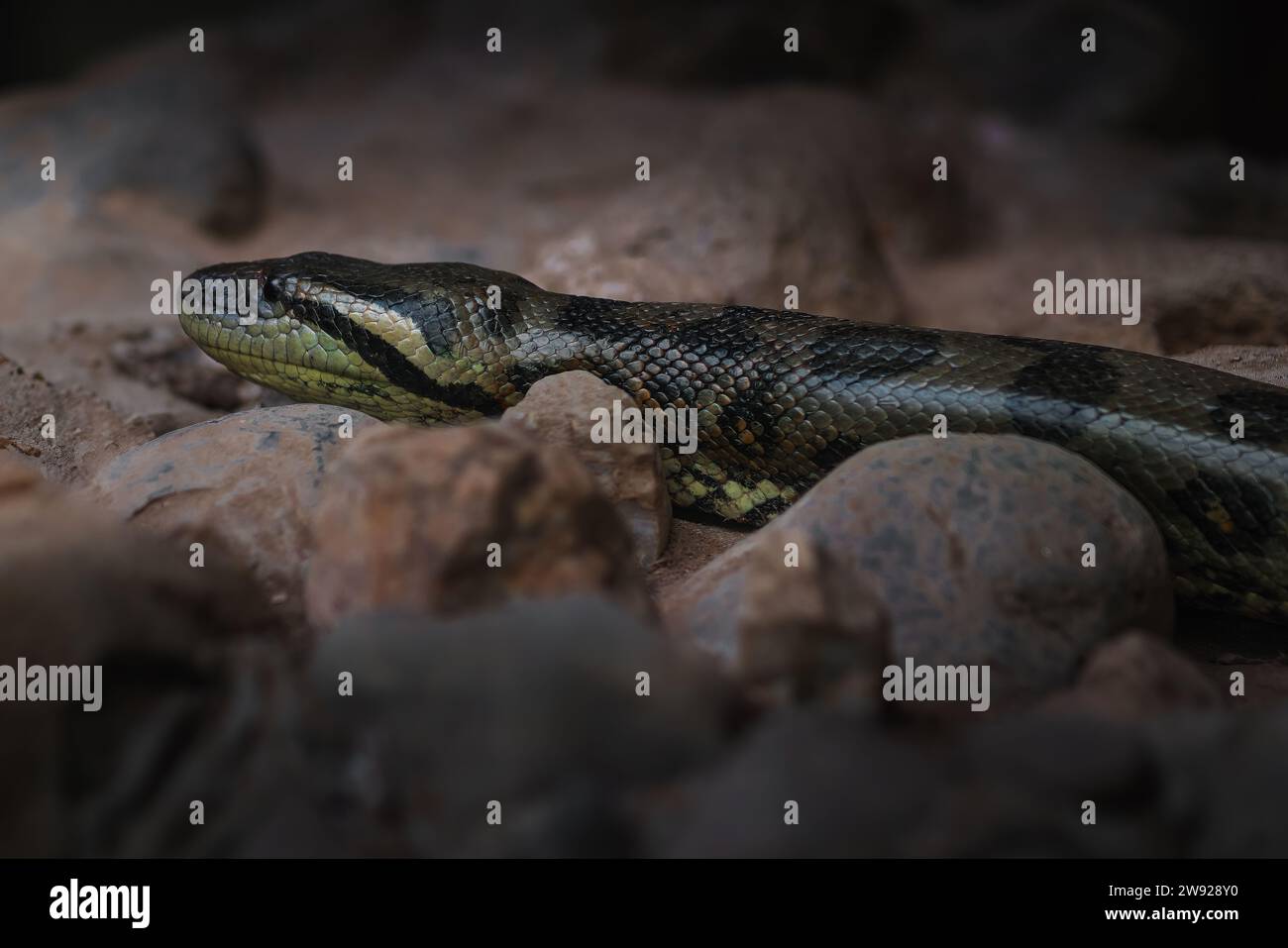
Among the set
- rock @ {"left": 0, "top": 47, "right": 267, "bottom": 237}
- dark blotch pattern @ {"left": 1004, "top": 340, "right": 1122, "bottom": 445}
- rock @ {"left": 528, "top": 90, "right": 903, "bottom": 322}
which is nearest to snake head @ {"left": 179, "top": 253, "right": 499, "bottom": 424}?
rock @ {"left": 528, "top": 90, "right": 903, "bottom": 322}

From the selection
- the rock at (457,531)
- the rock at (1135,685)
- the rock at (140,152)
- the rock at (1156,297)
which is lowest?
the rock at (1135,685)

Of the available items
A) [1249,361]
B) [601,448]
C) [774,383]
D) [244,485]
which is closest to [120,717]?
[244,485]

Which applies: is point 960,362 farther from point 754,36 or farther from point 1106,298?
point 754,36

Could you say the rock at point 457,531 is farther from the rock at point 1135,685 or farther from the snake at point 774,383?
the snake at point 774,383

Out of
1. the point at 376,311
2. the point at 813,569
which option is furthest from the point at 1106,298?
the point at 813,569

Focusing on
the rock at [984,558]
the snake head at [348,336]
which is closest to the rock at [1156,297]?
the rock at [984,558]

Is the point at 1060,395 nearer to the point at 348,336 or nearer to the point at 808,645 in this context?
the point at 808,645
